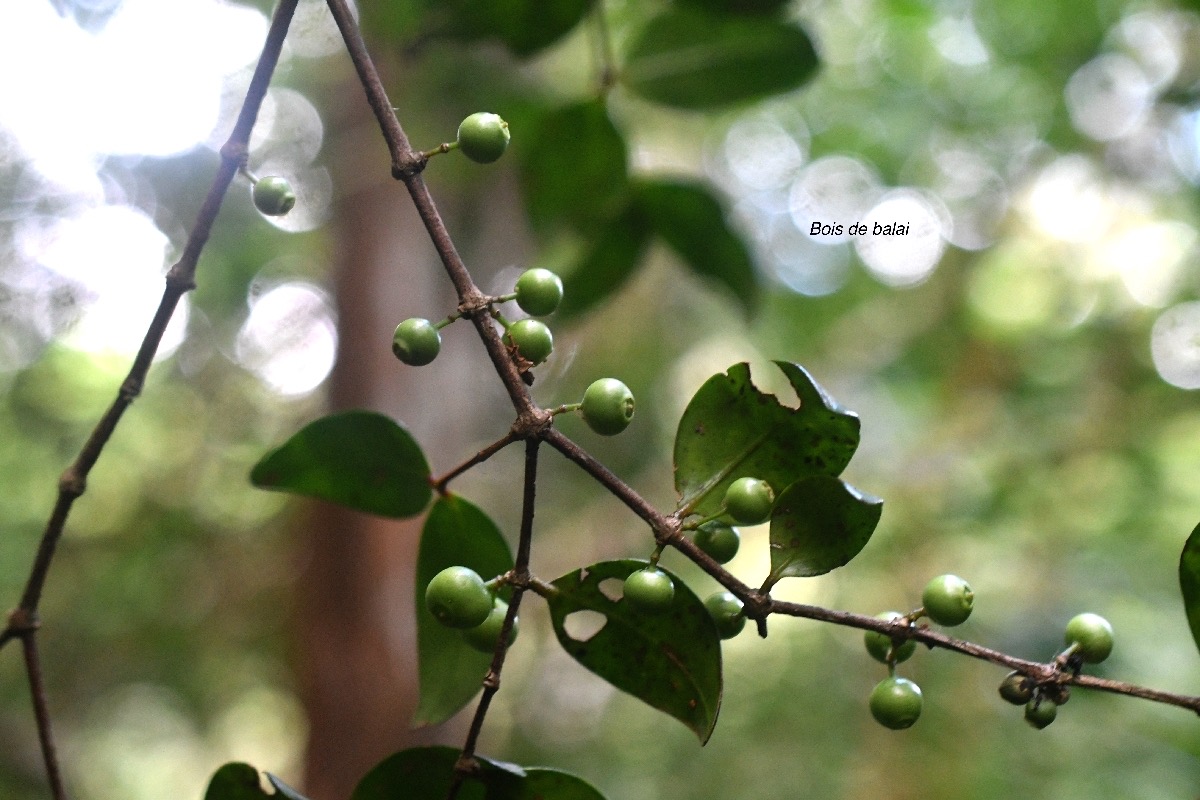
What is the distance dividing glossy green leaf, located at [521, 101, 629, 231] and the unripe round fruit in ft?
1.89

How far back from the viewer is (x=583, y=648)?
59 cm

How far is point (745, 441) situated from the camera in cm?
56

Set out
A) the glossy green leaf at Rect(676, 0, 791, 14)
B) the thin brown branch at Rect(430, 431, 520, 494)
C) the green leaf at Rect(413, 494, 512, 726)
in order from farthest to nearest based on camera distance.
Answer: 1. the glossy green leaf at Rect(676, 0, 791, 14)
2. the green leaf at Rect(413, 494, 512, 726)
3. the thin brown branch at Rect(430, 431, 520, 494)

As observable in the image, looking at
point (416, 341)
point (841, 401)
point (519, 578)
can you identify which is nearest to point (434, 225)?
point (416, 341)

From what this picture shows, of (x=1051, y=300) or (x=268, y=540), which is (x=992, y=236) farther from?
(x=268, y=540)

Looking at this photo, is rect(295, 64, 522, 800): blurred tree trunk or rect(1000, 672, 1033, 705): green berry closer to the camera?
rect(1000, 672, 1033, 705): green berry

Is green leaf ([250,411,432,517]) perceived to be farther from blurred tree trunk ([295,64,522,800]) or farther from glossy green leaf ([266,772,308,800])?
blurred tree trunk ([295,64,522,800])

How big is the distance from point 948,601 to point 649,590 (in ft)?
0.59

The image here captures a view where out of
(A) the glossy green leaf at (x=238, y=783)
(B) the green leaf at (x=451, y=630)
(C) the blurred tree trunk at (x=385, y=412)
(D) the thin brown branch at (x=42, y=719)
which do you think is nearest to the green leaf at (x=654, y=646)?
(B) the green leaf at (x=451, y=630)

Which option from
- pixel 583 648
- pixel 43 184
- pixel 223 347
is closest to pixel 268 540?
pixel 223 347

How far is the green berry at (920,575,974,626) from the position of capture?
535mm

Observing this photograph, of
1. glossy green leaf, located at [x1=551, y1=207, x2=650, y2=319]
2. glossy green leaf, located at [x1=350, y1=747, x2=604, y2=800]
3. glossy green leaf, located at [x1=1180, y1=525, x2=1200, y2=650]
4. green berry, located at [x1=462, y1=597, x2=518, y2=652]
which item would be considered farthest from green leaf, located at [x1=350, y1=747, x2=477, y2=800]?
glossy green leaf, located at [x1=551, y1=207, x2=650, y2=319]

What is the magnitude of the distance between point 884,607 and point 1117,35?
1.37 meters

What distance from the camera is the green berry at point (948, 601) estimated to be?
21.1 inches
